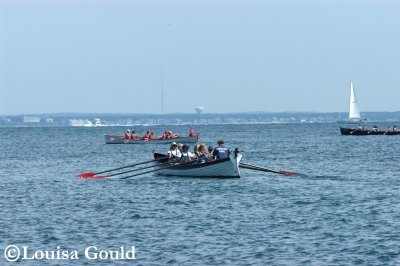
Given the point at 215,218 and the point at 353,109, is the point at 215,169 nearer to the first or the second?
the point at 215,218

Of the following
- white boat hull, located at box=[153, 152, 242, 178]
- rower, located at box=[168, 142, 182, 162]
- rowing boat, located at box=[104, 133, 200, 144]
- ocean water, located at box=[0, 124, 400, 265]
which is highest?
rower, located at box=[168, 142, 182, 162]

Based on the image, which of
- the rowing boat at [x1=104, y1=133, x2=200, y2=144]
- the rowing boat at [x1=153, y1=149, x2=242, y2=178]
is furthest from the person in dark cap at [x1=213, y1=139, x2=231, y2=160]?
the rowing boat at [x1=104, y1=133, x2=200, y2=144]

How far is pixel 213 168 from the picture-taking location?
156 feet

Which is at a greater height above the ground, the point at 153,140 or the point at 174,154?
the point at 174,154

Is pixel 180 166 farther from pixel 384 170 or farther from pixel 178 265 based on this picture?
pixel 178 265

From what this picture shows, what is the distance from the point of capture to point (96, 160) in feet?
253

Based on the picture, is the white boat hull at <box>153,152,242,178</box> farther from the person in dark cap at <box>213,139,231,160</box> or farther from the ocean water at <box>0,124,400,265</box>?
the ocean water at <box>0,124,400,265</box>

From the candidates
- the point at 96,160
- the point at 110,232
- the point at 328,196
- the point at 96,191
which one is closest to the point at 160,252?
the point at 110,232

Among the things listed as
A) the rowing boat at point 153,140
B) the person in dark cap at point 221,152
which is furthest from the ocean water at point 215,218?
the rowing boat at point 153,140

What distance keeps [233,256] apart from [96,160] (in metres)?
52.5

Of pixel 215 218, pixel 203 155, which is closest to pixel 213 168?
pixel 203 155

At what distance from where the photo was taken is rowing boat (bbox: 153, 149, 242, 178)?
A: 47062mm

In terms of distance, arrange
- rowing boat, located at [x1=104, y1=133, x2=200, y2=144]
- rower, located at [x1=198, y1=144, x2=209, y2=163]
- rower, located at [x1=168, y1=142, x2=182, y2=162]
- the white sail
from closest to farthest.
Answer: rower, located at [x1=198, y1=144, x2=209, y2=163] < rower, located at [x1=168, y1=142, x2=182, y2=162] < rowing boat, located at [x1=104, y1=133, x2=200, y2=144] < the white sail

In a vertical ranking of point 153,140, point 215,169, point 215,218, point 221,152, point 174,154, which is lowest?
point 153,140
